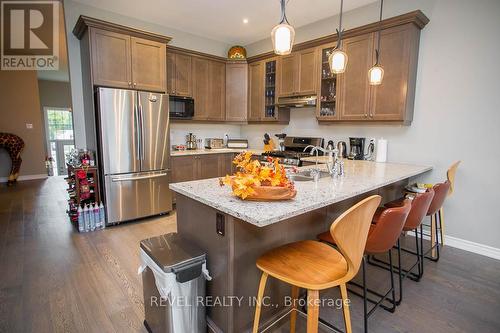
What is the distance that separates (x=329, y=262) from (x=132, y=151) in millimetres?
3050

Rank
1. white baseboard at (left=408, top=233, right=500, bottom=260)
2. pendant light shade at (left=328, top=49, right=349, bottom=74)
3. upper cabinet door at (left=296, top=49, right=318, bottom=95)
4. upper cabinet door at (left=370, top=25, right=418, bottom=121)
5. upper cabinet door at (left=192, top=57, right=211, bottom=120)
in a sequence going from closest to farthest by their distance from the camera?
pendant light shade at (left=328, top=49, right=349, bottom=74) < white baseboard at (left=408, top=233, right=500, bottom=260) < upper cabinet door at (left=370, top=25, right=418, bottom=121) < upper cabinet door at (left=296, top=49, right=318, bottom=95) < upper cabinet door at (left=192, top=57, right=211, bottom=120)

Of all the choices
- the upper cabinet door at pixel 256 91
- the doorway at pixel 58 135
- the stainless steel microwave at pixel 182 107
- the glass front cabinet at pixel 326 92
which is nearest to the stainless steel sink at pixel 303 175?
the glass front cabinet at pixel 326 92

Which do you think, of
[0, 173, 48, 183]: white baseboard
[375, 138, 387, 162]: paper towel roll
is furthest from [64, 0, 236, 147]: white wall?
[0, 173, 48, 183]: white baseboard

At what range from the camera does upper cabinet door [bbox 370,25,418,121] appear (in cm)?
301

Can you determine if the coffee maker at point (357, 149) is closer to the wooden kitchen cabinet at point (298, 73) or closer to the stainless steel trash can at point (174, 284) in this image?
the wooden kitchen cabinet at point (298, 73)

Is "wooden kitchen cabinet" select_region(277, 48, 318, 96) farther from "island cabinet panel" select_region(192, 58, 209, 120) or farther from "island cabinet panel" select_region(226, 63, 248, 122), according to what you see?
"island cabinet panel" select_region(192, 58, 209, 120)

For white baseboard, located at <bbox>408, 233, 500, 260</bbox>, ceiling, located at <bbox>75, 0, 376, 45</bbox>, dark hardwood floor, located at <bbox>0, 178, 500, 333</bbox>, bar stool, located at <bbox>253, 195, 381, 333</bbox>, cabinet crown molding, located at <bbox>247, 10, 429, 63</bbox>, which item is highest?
ceiling, located at <bbox>75, 0, 376, 45</bbox>

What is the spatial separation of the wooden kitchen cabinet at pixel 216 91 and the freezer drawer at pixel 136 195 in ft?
5.15

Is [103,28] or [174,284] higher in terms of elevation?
[103,28]

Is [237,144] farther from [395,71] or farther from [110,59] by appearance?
[395,71]

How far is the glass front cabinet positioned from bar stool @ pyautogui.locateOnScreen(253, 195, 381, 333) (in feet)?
8.69

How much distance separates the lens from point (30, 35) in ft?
14.5

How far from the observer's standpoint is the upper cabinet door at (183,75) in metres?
4.40

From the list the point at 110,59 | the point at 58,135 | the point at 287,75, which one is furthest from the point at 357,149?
the point at 58,135
